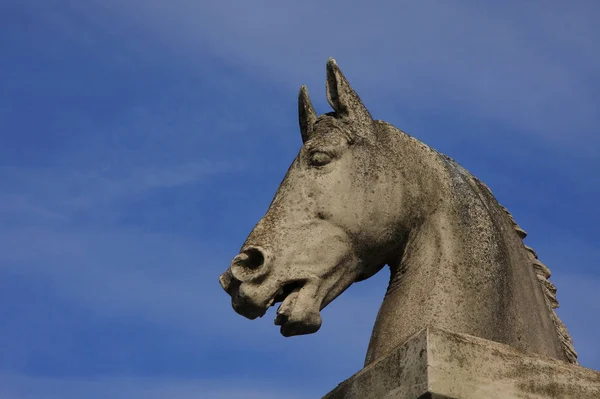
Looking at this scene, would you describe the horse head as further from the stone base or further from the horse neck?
the stone base

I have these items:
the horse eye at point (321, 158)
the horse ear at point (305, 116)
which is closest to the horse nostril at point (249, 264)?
the horse eye at point (321, 158)

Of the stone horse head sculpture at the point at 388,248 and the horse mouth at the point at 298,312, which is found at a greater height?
the stone horse head sculpture at the point at 388,248

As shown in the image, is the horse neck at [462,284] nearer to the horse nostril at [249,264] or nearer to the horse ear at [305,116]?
the horse nostril at [249,264]

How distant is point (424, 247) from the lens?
605 centimetres

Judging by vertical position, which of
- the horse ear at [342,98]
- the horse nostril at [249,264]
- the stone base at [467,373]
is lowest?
the stone base at [467,373]

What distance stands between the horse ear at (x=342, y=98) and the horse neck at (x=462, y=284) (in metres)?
0.61

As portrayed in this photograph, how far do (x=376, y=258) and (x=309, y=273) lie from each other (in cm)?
47

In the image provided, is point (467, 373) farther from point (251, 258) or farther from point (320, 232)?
point (251, 258)

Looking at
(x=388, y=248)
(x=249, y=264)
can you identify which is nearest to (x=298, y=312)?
(x=249, y=264)

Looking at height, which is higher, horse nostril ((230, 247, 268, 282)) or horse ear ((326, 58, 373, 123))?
horse ear ((326, 58, 373, 123))

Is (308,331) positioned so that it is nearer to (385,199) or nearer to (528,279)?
(385,199)

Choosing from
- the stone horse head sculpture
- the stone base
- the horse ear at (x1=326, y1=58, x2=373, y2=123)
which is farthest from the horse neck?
the horse ear at (x1=326, y1=58, x2=373, y2=123)

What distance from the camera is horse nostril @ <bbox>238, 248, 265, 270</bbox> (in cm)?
588

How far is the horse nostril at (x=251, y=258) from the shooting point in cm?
588
